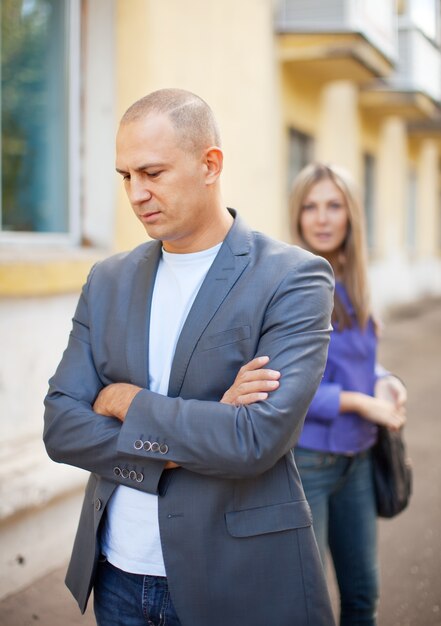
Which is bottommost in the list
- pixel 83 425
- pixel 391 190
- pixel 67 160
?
pixel 83 425

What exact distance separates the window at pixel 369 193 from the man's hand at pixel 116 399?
13.3 m

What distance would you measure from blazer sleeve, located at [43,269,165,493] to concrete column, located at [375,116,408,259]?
13.7m

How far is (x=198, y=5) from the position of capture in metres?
6.03

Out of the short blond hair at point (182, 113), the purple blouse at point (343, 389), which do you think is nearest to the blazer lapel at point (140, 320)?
the short blond hair at point (182, 113)

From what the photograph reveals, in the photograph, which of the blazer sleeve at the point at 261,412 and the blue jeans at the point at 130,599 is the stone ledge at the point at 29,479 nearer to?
the blue jeans at the point at 130,599

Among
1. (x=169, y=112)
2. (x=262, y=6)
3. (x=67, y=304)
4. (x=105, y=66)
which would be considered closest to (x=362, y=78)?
(x=262, y=6)

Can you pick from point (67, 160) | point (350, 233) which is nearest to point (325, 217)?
point (350, 233)

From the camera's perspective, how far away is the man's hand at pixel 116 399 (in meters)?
1.98

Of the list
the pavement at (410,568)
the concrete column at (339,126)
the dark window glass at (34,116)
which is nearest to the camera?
the pavement at (410,568)

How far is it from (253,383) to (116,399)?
14.4 inches

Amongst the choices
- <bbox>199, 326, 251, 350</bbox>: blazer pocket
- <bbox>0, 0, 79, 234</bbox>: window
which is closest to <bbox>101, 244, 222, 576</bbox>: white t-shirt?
<bbox>199, 326, 251, 350</bbox>: blazer pocket

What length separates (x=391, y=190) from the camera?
16.1 meters

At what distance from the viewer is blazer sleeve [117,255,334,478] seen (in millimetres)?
1855

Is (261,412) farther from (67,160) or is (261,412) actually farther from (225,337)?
(67,160)
